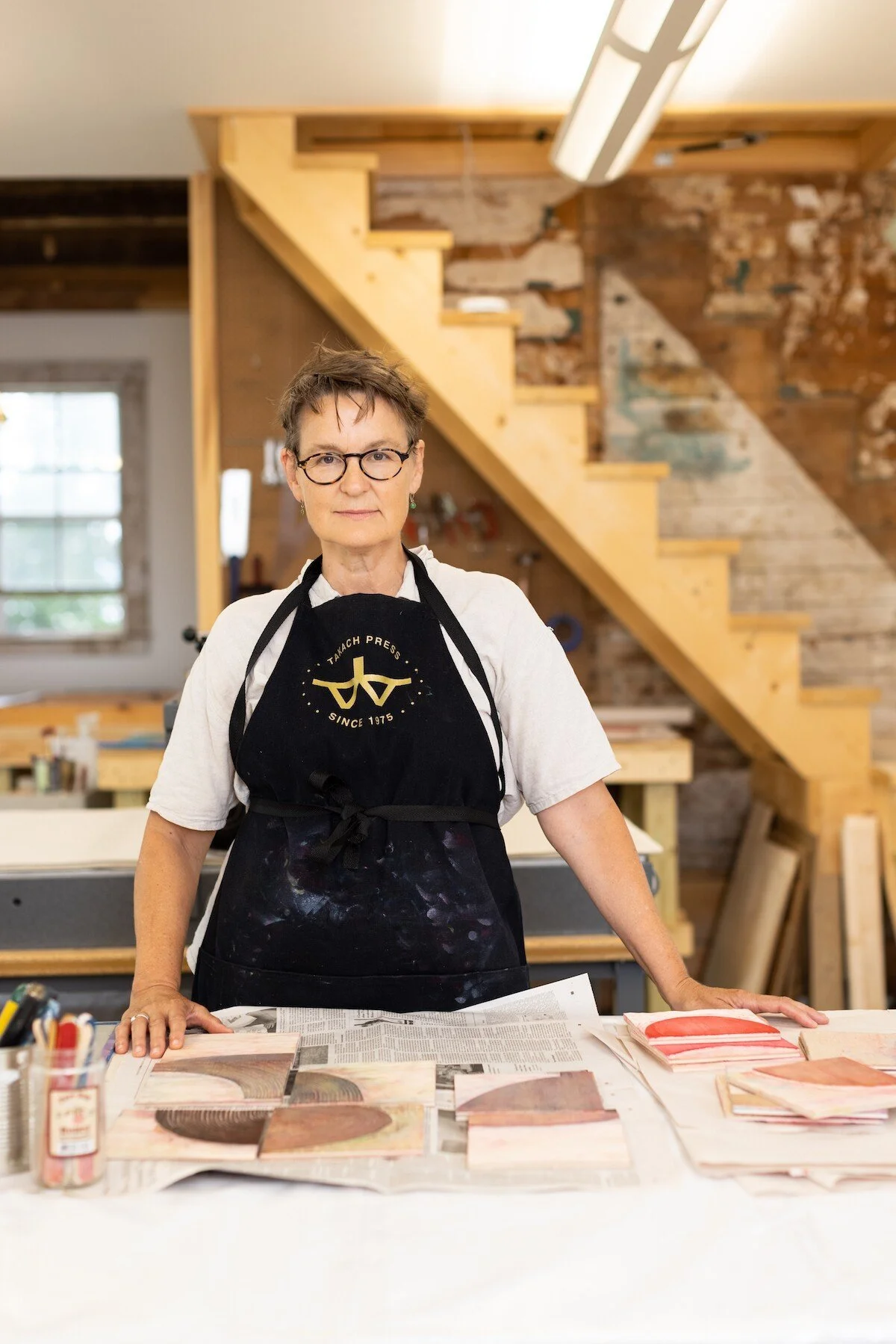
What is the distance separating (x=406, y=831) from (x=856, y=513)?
3926mm

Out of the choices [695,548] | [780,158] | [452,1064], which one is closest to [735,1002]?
[452,1064]

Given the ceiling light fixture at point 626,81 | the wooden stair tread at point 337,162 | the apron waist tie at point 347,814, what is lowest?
the apron waist tie at point 347,814

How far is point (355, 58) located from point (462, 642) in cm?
301

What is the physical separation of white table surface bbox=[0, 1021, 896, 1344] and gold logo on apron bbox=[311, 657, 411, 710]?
0.77 meters

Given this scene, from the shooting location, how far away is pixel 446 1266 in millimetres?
961

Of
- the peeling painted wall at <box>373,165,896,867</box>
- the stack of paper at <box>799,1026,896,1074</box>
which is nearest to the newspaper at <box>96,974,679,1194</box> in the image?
the stack of paper at <box>799,1026,896,1074</box>

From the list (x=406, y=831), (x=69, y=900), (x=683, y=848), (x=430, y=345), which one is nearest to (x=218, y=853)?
(x=69, y=900)

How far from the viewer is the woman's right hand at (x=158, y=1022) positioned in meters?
1.43

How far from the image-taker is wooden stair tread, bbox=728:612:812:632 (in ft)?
14.2

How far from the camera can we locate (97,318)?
21.9 feet

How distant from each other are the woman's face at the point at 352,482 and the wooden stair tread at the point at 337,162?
299 cm

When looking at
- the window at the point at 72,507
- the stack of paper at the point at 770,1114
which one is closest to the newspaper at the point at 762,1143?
the stack of paper at the point at 770,1114

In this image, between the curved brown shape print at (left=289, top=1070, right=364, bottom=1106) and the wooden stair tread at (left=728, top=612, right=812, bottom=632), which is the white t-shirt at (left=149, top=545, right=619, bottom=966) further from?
the wooden stair tread at (left=728, top=612, right=812, bottom=632)

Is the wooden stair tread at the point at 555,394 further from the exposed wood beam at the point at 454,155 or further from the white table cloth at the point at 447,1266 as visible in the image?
the white table cloth at the point at 447,1266
